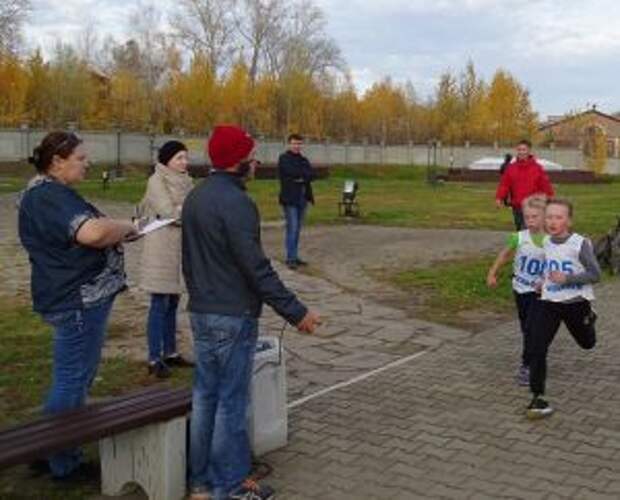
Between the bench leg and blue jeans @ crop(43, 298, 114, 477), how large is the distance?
212 mm

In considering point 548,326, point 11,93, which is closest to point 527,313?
point 548,326

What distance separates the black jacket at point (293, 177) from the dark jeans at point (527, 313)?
6.48 meters

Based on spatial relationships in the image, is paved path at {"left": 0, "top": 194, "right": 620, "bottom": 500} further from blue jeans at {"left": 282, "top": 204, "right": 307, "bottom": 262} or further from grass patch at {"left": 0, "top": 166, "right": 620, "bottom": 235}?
grass patch at {"left": 0, "top": 166, "right": 620, "bottom": 235}

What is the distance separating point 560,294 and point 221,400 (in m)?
2.64

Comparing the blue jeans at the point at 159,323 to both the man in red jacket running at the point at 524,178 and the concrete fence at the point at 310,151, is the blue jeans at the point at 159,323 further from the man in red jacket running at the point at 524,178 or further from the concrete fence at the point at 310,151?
the concrete fence at the point at 310,151

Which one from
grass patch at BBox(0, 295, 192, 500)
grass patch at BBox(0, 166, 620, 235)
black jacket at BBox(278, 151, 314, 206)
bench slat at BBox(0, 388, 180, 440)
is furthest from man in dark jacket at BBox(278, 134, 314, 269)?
bench slat at BBox(0, 388, 180, 440)

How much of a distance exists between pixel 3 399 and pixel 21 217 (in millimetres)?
2020

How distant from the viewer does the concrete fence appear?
56469 millimetres

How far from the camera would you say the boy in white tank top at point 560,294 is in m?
6.06

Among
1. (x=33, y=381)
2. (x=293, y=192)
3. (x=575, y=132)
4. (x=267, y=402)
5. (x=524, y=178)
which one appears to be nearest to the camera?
(x=267, y=402)

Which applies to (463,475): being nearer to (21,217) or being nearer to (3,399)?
(21,217)

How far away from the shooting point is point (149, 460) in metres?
4.62

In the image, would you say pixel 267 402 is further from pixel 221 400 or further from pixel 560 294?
pixel 560 294

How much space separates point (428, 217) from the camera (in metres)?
23.0
